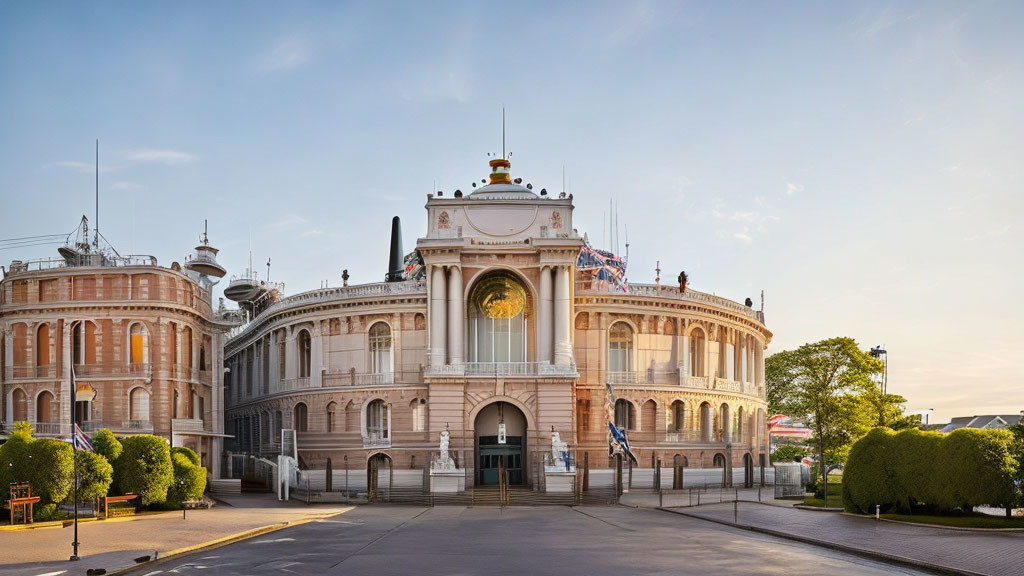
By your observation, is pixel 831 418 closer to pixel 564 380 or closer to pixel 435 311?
pixel 564 380

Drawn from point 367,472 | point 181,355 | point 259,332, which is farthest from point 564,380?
point 259,332

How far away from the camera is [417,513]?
51.3 metres

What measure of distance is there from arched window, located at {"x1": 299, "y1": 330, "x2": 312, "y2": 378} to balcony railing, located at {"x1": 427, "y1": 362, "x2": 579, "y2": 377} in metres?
14.5

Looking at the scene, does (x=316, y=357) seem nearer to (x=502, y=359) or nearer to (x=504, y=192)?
(x=502, y=359)

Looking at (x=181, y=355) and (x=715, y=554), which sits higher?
(x=181, y=355)

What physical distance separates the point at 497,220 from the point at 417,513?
75.4ft

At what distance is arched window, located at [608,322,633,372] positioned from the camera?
73.4m

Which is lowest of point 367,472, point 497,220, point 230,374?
point 367,472

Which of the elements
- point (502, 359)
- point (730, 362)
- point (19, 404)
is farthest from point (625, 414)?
point (19, 404)

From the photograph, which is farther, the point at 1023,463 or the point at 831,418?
the point at 831,418

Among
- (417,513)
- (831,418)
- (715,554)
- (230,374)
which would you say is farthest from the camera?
(230,374)

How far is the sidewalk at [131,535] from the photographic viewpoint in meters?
30.4

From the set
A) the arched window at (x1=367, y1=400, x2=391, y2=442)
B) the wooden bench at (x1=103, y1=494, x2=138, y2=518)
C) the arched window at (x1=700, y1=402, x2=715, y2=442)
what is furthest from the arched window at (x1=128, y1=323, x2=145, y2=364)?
the arched window at (x1=700, y1=402, x2=715, y2=442)

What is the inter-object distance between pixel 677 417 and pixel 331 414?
970 inches
